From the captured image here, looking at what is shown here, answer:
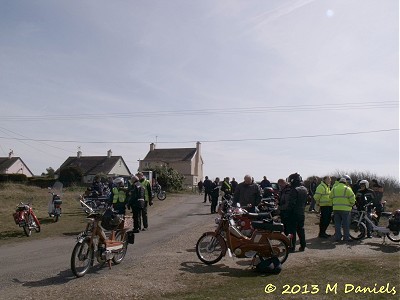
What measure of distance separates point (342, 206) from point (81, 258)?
305 inches

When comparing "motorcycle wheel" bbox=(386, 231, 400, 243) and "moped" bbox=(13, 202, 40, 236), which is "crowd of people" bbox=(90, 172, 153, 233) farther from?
"motorcycle wheel" bbox=(386, 231, 400, 243)

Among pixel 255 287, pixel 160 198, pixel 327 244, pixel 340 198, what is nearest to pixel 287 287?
pixel 255 287

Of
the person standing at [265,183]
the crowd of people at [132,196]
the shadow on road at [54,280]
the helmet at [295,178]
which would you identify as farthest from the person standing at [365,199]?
the person standing at [265,183]

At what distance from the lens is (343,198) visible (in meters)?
12.4

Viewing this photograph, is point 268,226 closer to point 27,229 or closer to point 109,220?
point 109,220

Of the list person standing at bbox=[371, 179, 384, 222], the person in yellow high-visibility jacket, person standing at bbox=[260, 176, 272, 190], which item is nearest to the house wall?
person standing at bbox=[260, 176, 272, 190]

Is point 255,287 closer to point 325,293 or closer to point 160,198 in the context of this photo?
point 325,293

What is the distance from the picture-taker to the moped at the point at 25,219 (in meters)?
13.5

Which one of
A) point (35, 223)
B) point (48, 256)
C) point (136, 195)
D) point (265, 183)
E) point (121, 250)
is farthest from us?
point (265, 183)

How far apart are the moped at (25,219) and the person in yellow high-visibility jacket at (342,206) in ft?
31.3

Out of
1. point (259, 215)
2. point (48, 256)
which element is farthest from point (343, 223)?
point (48, 256)

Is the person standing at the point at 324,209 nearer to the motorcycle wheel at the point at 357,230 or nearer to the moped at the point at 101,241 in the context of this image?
the motorcycle wheel at the point at 357,230

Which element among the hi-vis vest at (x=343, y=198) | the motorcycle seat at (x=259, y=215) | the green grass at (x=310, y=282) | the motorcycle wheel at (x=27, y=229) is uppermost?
the hi-vis vest at (x=343, y=198)

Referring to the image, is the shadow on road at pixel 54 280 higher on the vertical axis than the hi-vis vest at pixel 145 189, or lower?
lower
